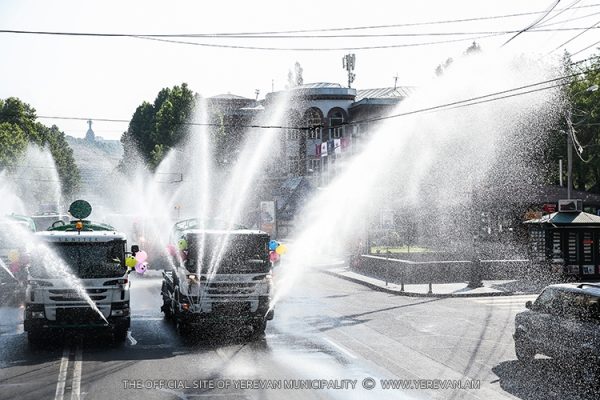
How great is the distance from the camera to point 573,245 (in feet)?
105

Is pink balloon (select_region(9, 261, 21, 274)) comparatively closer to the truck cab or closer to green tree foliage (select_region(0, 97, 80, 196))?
the truck cab

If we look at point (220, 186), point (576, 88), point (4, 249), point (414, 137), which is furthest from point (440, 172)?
point (4, 249)

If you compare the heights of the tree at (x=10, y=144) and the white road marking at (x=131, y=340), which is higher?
the tree at (x=10, y=144)

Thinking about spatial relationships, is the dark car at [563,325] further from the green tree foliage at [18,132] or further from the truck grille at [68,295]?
the green tree foliage at [18,132]

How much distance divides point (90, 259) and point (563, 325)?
10.2m

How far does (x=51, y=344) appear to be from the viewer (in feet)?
56.9

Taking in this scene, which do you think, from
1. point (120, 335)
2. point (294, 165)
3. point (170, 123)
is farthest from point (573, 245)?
point (170, 123)

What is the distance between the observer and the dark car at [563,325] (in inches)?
503

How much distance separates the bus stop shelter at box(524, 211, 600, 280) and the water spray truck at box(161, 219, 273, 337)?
694 inches

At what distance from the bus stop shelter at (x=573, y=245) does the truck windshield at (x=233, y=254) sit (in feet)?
57.5

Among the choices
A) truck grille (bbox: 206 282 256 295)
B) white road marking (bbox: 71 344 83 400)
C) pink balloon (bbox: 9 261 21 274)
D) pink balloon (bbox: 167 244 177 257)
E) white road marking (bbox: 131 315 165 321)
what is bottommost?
white road marking (bbox: 131 315 165 321)

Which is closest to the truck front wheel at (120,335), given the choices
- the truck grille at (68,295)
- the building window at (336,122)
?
the truck grille at (68,295)

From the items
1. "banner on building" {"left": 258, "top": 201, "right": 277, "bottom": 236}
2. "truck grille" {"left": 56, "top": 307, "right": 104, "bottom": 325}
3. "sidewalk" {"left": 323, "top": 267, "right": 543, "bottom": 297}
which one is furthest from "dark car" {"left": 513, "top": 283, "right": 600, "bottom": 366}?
"banner on building" {"left": 258, "top": 201, "right": 277, "bottom": 236}

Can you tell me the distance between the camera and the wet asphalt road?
12.7 m
